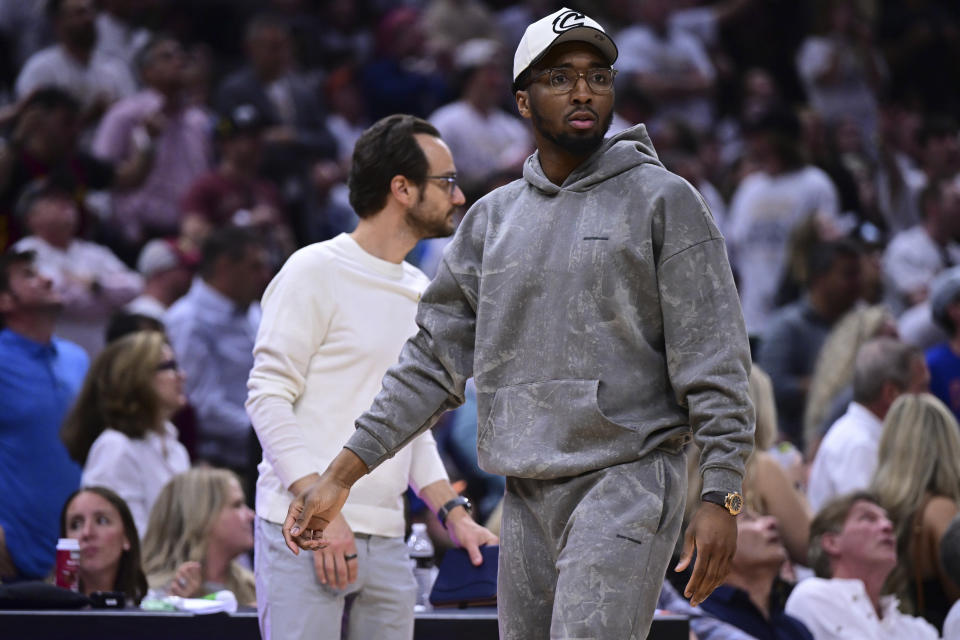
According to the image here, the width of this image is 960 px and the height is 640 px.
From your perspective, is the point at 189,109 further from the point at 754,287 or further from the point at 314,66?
the point at 754,287

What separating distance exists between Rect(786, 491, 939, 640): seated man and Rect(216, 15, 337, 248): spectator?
5036mm

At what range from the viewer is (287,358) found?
4.04m

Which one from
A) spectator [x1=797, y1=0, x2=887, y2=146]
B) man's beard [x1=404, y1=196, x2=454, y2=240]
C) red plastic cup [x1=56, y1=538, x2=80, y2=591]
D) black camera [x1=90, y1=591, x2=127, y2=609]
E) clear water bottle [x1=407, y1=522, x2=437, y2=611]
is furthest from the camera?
spectator [x1=797, y1=0, x2=887, y2=146]

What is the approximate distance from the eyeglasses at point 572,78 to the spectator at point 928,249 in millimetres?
7351

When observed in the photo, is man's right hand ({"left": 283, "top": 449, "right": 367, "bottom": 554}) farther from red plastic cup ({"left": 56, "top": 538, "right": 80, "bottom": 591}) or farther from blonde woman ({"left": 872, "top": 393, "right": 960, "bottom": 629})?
blonde woman ({"left": 872, "top": 393, "right": 960, "bottom": 629})

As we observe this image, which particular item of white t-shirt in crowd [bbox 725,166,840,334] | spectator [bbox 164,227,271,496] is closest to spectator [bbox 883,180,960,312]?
white t-shirt in crowd [bbox 725,166,840,334]

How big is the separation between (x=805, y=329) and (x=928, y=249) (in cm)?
206

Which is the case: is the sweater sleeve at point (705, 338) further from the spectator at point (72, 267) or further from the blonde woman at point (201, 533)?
the spectator at point (72, 267)

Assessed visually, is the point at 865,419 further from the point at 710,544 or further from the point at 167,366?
the point at 710,544

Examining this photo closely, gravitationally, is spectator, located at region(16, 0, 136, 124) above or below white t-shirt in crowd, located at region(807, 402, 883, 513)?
above

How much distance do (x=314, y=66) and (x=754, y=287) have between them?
13.3 ft

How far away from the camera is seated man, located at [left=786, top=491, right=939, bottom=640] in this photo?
5797 millimetres

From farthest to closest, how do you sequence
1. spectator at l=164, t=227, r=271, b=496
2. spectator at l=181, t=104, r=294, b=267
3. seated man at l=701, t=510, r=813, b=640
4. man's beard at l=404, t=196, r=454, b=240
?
spectator at l=181, t=104, r=294, b=267 → spectator at l=164, t=227, r=271, b=496 → seated man at l=701, t=510, r=813, b=640 → man's beard at l=404, t=196, r=454, b=240

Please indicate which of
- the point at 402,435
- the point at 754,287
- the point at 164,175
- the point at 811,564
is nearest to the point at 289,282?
the point at 402,435
